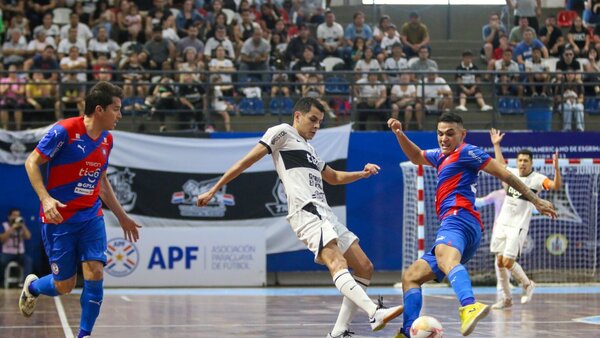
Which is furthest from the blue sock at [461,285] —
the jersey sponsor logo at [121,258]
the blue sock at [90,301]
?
the jersey sponsor logo at [121,258]

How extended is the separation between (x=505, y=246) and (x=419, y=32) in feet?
33.0

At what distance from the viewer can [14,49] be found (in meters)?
24.0

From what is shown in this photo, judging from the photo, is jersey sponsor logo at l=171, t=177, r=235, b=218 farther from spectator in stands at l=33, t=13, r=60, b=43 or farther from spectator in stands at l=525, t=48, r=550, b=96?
spectator in stands at l=525, t=48, r=550, b=96

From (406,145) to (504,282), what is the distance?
657cm

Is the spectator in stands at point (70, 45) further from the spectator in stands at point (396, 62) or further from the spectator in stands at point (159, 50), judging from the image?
the spectator in stands at point (396, 62)

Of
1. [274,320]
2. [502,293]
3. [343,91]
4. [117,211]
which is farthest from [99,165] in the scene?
[343,91]

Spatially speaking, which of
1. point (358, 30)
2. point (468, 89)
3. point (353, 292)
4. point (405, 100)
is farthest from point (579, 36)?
point (353, 292)

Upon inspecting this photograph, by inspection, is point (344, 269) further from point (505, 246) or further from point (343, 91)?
point (343, 91)

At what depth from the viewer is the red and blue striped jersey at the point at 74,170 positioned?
10422mm

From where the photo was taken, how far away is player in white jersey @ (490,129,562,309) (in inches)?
679

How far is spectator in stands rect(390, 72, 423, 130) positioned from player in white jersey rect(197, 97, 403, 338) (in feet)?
38.5

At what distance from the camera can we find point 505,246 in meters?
17.7

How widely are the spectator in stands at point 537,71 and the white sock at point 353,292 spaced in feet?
45.6

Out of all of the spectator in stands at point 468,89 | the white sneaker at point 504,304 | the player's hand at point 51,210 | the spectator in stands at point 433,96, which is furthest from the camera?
the spectator in stands at point 468,89
